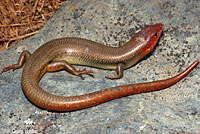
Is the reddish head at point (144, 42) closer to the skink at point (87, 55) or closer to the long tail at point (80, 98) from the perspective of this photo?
the skink at point (87, 55)

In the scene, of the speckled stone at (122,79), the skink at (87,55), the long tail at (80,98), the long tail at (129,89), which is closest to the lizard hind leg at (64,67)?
the skink at (87,55)

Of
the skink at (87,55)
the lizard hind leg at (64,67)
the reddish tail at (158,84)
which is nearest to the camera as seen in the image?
the reddish tail at (158,84)

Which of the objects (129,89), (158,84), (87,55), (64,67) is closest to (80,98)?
(129,89)

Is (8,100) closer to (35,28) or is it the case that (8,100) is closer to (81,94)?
(81,94)

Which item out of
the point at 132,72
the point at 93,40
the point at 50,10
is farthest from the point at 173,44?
the point at 50,10

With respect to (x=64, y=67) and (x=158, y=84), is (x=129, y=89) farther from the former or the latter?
(x=64, y=67)

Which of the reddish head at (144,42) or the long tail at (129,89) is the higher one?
the reddish head at (144,42)

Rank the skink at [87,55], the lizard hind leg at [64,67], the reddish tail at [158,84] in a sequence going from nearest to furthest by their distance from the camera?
the reddish tail at [158,84] < the skink at [87,55] < the lizard hind leg at [64,67]

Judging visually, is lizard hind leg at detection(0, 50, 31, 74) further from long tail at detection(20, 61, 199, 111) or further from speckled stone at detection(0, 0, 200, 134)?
long tail at detection(20, 61, 199, 111)
